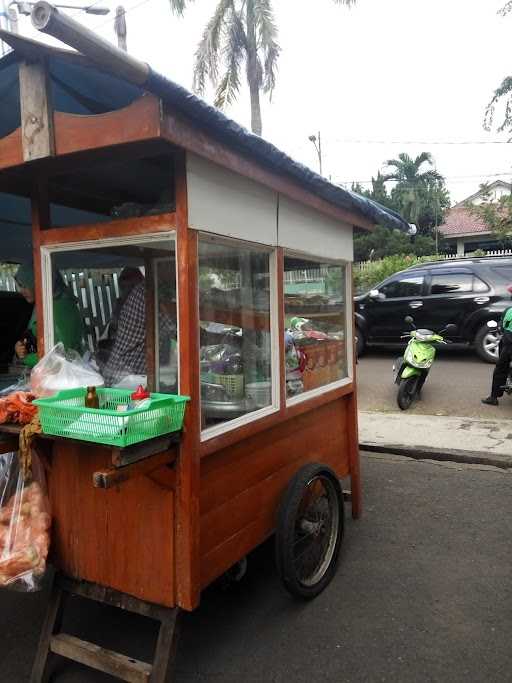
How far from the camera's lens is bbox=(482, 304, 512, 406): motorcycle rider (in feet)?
20.6

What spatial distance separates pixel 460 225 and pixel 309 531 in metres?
28.3

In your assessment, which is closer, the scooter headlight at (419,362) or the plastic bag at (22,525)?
the plastic bag at (22,525)

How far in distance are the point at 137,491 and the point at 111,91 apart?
159 centimetres

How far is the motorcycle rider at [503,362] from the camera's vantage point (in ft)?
20.6

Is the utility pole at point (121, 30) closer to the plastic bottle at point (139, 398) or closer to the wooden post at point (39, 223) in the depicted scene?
the wooden post at point (39, 223)

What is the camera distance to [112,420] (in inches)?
72.8

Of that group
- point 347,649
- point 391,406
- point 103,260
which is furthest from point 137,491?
point 391,406

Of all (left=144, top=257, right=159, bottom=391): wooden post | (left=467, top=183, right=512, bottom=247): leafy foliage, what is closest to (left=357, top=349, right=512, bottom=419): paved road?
(left=144, top=257, right=159, bottom=391): wooden post

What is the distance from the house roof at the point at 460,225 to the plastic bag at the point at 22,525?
2290 cm

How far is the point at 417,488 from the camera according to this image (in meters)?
4.47

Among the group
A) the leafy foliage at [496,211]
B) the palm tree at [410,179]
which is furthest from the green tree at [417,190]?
the leafy foliage at [496,211]

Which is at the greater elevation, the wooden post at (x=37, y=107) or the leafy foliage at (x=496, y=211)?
the leafy foliage at (x=496, y=211)

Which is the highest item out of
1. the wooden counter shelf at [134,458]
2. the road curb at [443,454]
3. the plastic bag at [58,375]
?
the plastic bag at [58,375]

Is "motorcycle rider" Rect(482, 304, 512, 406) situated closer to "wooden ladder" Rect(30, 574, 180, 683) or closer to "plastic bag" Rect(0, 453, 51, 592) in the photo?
"wooden ladder" Rect(30, 574, 180, 683)
